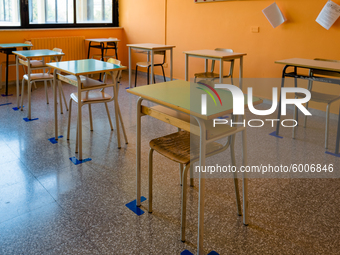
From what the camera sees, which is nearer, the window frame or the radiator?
the window frame

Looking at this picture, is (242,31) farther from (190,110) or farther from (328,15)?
(190,110)

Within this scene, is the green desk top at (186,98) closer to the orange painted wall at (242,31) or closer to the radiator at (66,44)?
the orange painted wall at (242,31)

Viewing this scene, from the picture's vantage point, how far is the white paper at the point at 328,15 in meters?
3.79

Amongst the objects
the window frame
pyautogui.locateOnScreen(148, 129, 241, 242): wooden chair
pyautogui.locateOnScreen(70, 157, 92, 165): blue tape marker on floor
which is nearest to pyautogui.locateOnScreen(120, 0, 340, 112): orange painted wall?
the window frame

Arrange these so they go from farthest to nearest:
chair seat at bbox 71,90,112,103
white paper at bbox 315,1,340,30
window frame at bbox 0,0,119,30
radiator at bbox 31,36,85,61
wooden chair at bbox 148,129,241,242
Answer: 1. radiator at bbox 31,36,85,61
2. window frame at bbox 0,0,119,30
3. white paper at bbox 315,1,340,30
4. chair seat at bbox 71,90,112,103
5. wooden chair at bbox 148,129,241,242

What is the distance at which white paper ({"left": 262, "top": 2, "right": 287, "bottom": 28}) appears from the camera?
170 inches

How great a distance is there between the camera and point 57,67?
288cm

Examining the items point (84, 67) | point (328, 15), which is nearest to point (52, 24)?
point (84, 67)

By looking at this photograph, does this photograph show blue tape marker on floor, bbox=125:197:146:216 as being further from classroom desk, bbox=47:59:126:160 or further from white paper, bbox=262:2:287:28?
white paper, bbox=262:2:287:28

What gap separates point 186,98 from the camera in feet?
5.82

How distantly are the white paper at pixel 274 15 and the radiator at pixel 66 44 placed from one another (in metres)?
3.73

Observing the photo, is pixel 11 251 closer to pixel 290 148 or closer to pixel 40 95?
pixel 290 148

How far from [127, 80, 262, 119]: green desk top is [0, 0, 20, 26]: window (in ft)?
15.8

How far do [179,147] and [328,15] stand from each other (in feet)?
10.2
